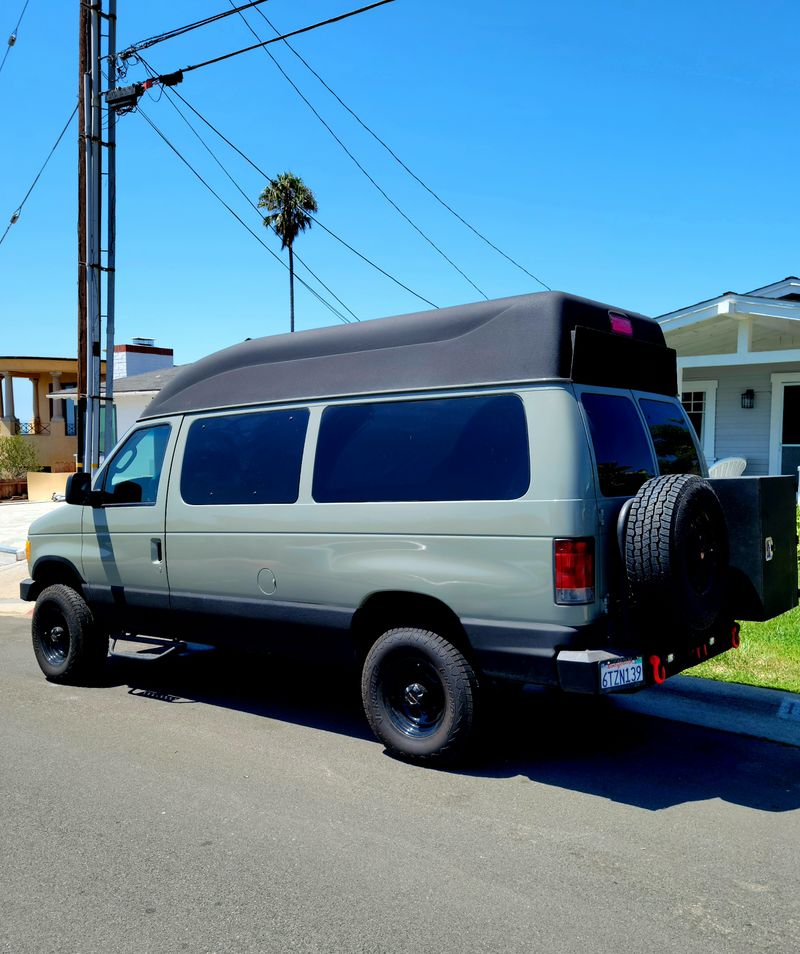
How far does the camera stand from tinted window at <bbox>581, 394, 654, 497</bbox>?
4535 mm

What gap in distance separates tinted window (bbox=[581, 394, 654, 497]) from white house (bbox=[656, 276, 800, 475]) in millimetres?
10481

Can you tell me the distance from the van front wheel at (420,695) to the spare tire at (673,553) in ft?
3.39

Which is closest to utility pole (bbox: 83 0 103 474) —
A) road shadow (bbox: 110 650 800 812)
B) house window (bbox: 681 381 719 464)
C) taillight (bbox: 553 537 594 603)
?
road shadow (bbox: 110 650 800 812)

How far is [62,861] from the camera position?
12.1 feet

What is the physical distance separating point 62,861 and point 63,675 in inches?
129

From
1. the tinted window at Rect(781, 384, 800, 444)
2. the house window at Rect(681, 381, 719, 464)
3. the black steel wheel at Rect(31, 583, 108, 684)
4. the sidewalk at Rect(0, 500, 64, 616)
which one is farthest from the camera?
the house window at Rect(681, 381, 719, 464)

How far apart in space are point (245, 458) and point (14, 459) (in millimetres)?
28977

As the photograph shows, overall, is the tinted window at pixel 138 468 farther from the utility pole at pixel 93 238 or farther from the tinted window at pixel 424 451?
the utility pole at pixel 93 238

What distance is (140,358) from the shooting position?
112 ft

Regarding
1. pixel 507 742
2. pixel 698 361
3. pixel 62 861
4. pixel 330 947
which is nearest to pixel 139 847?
pixel 62 861

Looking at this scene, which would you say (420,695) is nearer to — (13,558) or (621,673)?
(621,673)

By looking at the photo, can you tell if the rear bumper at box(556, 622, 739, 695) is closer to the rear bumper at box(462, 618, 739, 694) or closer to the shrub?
the rear bumper at box(462, 618, 739, 694)

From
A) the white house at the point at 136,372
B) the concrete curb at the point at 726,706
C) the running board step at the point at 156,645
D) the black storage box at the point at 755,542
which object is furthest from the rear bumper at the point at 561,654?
the white house at the point at 136,372

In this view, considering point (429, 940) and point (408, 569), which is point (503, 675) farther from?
point (429, 940)
